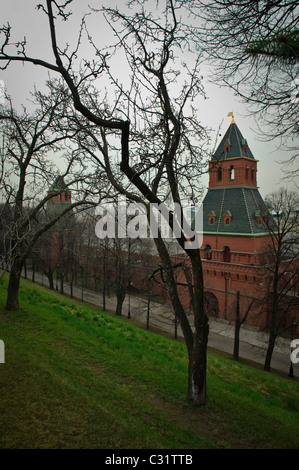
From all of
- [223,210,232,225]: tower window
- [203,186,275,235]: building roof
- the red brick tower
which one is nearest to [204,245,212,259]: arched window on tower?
the red brick tower

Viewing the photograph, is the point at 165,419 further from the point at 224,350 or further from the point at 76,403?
the point at 224,350

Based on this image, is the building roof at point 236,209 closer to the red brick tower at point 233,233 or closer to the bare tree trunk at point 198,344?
the red brick tower at point 233,233

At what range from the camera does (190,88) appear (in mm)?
6172

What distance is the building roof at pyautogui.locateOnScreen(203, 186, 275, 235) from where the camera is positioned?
2420 centimetres

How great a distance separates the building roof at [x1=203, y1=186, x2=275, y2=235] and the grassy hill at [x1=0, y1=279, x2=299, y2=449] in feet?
53.1

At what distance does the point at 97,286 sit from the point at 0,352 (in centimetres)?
3025

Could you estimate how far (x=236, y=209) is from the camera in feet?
82.7

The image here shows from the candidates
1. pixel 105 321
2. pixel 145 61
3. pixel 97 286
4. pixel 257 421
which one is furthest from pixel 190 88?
pixel 97 286

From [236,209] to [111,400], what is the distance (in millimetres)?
21909

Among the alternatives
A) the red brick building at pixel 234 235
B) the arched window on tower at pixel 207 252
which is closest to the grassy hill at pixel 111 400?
the red brick building at pixel 234 235

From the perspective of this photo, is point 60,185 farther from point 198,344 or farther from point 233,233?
point 233,233

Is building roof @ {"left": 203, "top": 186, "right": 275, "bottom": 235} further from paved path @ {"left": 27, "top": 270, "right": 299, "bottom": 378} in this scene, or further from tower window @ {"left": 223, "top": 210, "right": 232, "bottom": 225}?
paved path @ {"left": 27, "top": 270, "right": 299, "bottom": 378}

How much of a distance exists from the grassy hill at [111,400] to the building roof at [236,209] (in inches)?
637

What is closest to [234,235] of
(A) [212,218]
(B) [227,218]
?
(B) [227,218]
